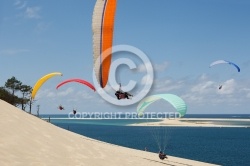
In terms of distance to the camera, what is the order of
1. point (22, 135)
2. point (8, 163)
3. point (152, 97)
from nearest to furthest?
point (8, 163) < point (22, 135) < point (152, 97)

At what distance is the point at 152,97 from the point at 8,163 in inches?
871

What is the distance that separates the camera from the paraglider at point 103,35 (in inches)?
827

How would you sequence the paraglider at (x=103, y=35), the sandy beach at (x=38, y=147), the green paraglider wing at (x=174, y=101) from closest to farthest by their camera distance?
1. the sandy beach at (x=38, y=147)
2. the paraglider at (x=103, y=35)
3. the green paraglider wing at (x=174, y=101)

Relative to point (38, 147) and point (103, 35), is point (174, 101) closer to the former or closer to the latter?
point (103, 35)

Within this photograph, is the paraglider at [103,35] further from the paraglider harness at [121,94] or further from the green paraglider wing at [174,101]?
the green paraglider wing at [174,101]

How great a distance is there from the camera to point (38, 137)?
1805 centimetres

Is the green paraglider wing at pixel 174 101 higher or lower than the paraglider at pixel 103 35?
lower

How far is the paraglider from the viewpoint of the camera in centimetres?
2100

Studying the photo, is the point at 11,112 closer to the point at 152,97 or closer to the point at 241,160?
the point at 152,97

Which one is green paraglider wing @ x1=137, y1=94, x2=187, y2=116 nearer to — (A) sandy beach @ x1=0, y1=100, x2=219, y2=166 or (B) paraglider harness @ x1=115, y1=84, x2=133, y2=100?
(B) paraglider harness @ x1=115, y1=84, x2=133, y2=100

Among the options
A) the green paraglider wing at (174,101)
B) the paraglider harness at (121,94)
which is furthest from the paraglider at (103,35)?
the green paraglider wing at (174,101)

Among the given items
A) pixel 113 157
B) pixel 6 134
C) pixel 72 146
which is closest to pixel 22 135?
pixel 6 134

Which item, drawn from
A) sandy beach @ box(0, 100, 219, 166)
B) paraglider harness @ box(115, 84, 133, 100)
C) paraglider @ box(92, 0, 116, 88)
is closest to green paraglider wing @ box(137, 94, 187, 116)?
paraglider harness @ box(115, 84, 133, 100)

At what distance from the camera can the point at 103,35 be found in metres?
21.1
